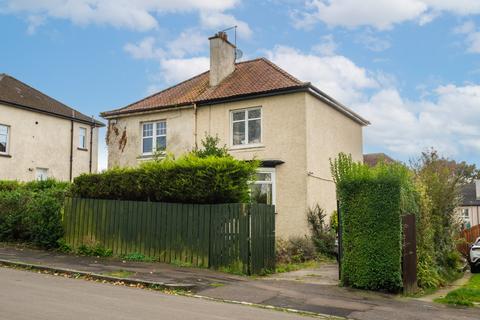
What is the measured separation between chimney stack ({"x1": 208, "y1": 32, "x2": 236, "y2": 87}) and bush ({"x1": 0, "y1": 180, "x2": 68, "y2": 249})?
993 centimetres

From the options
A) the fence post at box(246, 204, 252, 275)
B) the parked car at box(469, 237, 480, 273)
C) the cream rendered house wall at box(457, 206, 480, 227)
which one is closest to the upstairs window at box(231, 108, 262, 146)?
the fence post at box(246, 204, 252, 275)

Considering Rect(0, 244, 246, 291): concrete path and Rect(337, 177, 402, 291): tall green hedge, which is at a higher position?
Rect(337, 177, 402, 291): tall green hedge

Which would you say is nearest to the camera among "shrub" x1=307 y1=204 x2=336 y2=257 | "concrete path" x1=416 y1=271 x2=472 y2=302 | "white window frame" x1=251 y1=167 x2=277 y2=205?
"concrete path" x1=416 y1=271 x2=472 y2=302

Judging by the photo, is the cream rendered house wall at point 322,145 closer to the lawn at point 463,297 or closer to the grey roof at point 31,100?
the lawn at point 463,297

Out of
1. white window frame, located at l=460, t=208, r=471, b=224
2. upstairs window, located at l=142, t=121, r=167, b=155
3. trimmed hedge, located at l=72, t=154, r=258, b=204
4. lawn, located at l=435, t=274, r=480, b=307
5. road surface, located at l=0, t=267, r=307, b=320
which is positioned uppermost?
upstairs window, located at l=142, t=121, r=167, b=155

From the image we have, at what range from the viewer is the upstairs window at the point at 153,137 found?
24.3m

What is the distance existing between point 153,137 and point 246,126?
5.22m

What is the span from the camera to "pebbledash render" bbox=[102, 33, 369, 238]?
20.5m

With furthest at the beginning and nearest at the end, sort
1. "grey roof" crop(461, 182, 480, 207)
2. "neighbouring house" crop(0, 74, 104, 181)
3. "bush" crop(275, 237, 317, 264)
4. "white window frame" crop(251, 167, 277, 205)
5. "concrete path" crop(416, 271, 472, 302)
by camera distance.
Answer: "grey roof" crop(461, 182, 480, 207), "neighbouring house" crop(0, 74, 104, 181), "white window frame" crop(251, 167, 277, 205), "bush" crop(275, 237, 317, 264), "concrete path" crop(416, 271, 472, 302)

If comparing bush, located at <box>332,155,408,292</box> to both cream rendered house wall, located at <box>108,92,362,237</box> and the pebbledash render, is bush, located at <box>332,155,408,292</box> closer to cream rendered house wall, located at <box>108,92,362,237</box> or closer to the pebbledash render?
the pebbledash render

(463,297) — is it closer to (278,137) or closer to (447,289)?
(447,289)

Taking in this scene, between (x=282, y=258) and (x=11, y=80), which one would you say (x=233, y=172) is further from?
(x=11, y=80)

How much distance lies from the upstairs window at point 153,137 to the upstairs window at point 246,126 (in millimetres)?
3859

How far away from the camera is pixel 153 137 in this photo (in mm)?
24656
